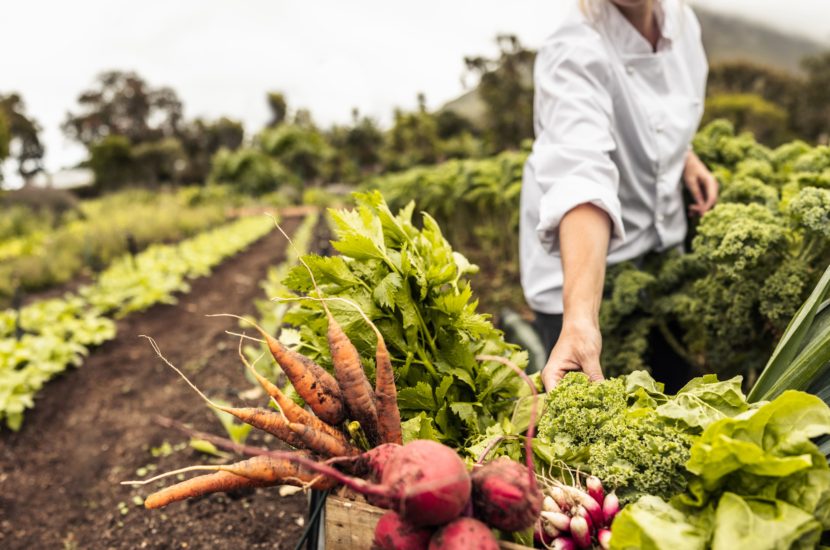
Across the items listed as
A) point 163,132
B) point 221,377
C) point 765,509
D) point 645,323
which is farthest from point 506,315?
point 163,132

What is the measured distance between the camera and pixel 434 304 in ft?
5.77

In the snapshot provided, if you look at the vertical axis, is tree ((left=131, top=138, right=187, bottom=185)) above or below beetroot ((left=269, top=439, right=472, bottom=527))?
above

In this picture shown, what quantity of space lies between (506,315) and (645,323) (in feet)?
4.69

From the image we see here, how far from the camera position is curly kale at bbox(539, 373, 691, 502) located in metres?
1.20

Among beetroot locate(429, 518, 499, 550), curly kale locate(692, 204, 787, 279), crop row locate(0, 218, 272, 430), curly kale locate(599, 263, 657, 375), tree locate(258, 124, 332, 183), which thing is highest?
tree locate(258, 124, 332, 183)

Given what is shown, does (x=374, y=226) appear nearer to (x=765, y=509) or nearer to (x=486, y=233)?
(x=765, y=509)

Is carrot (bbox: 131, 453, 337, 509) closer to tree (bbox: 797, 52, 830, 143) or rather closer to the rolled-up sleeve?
the rolled-up sleeve

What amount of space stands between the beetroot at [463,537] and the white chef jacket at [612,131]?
45.4 inches

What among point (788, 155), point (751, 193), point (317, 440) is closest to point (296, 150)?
point (788, 155)

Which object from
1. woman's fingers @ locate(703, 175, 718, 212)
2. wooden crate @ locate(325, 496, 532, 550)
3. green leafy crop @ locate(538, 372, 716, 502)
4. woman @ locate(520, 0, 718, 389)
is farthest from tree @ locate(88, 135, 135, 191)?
green leafy crop @ locate(538, 372, 716, 502)

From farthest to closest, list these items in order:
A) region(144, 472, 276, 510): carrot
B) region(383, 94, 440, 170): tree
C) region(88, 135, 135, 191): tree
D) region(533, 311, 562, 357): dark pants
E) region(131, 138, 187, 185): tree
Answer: region(131, 138, 187, 185): tree
region(88, 135, 135, 191): tree
region(383, 94, 440, 170): tree
region(533, 311, 562, 357): dark pants
region(144, 472, 276, 510): carrot

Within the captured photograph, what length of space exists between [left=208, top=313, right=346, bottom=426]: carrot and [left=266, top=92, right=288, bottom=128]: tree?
51.2 m

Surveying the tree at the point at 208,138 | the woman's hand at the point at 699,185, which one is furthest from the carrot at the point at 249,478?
the tree at the point at 208,138

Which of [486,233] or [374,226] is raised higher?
[374,226]
